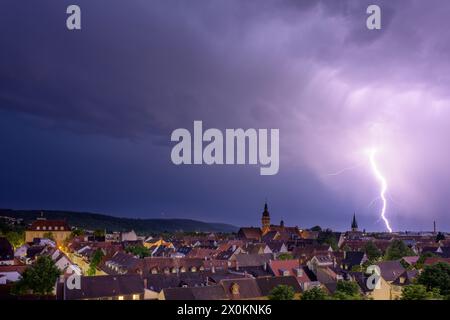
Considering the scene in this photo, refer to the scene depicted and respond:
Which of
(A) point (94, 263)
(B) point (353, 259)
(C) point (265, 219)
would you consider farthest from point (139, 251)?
(C) point (265, 219)

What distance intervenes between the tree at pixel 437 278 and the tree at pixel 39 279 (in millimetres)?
28302

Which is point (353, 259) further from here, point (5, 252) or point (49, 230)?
point (49, 230)

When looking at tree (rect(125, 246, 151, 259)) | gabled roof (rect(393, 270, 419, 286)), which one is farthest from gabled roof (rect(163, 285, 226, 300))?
tree (rect(125, 246, 151, 259))

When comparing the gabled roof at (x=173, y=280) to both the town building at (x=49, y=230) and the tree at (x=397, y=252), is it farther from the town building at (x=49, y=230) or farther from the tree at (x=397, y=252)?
the town building at (x=49, y=230)

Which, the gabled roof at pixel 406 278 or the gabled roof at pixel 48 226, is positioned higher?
the gabled roof at pixel 48 226

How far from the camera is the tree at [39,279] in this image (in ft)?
108

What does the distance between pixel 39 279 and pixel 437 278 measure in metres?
29.8

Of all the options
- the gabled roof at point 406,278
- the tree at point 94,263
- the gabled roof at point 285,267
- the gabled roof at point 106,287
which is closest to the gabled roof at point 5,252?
the tree at point 94,263

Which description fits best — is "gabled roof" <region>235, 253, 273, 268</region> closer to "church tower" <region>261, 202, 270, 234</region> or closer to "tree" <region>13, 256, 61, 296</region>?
"tree" <region>13, 256, 61, 296</region>

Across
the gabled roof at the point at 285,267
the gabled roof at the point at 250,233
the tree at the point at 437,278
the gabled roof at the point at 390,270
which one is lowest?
the gabled roof at the point at 250,233

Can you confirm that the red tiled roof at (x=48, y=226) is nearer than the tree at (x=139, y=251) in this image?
No

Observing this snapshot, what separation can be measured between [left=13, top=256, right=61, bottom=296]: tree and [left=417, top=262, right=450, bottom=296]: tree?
92.9ft
